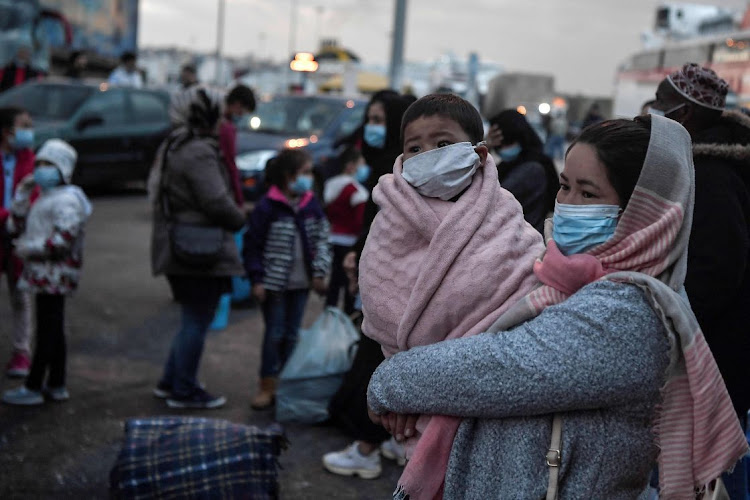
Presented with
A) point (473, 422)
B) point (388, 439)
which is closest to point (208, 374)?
point (388, 439)

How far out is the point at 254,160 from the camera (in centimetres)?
1173

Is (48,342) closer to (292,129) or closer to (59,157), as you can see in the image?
(59,157)

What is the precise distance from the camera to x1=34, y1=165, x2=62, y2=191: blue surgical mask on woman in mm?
5172

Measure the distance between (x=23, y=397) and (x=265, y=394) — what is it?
1.45 meters

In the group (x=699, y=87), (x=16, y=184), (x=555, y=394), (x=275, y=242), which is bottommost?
(x=275, y=242)

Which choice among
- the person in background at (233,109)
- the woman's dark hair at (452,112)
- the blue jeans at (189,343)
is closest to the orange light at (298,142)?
the person in background at (233,109)

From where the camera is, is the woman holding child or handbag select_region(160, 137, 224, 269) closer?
the woman holding child

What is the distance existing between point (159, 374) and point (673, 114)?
4.14m

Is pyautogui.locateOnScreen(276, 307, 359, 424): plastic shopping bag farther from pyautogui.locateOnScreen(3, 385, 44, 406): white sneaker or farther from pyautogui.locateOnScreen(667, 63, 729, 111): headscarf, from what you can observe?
pyautogui.locateOnScreen(667, 63, 729, 111): headscarf

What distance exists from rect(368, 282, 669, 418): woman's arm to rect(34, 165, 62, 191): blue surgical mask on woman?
3.94m

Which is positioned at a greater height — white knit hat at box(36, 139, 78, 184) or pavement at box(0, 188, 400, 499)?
white knit hat at box(36, 139, 78, 184)

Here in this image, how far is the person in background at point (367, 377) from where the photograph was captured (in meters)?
4.42

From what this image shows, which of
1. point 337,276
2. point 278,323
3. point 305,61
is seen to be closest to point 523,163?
point 278,323

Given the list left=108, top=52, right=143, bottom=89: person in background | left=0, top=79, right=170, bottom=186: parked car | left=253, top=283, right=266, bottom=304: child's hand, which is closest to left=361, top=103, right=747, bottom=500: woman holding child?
left=253, top=283, right=266, bottom=304: child's hand
